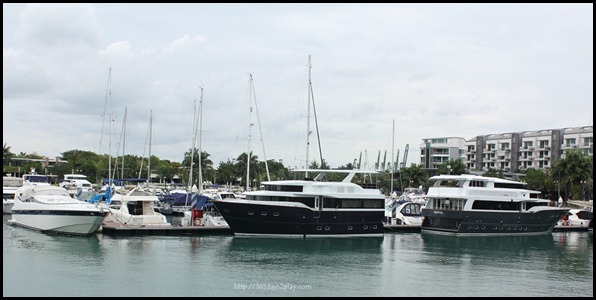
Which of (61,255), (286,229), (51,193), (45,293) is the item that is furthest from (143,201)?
(45,293)

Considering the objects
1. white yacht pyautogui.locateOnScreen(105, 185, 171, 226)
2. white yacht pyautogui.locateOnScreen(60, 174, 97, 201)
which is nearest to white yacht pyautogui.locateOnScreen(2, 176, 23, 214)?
white yacht pyautogui.locateOnScreen(60, 174, 97, 201)

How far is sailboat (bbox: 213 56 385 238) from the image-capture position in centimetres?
4084

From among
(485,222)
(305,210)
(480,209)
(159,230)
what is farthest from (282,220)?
(485,222)

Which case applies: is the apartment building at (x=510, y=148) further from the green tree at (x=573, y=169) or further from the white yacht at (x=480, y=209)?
the white yacht at (x=480, y=209)

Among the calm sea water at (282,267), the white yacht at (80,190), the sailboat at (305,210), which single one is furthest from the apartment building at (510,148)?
the white yacht at (80,190)

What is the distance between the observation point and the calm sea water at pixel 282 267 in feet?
82.3

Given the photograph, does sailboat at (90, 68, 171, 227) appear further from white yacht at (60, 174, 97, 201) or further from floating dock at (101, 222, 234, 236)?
white yacht at (60, 174, 97, 201)

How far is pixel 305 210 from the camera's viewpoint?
137 ft

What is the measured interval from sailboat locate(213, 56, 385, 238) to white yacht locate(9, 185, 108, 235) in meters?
7.78

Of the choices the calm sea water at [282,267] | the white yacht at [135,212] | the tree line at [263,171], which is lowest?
the calm sea water at [282,267]

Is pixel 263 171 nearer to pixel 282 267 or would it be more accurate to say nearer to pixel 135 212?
pixel 135 212

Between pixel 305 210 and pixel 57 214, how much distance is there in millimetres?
15739

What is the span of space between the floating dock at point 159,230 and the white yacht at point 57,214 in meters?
1.16

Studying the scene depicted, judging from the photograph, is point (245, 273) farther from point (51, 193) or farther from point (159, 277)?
point (51, 193)
